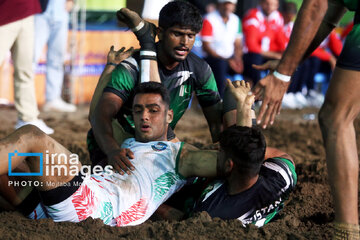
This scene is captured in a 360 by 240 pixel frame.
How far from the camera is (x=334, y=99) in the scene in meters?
3.13

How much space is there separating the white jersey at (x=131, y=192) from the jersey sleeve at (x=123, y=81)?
25.7 inches

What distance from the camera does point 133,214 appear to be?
372 centimetres

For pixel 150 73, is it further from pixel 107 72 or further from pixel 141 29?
pixel 107 72

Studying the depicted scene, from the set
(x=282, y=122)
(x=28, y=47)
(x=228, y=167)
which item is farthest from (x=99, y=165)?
(x=282, y=122)

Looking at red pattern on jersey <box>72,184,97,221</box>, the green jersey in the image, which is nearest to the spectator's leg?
the green jersey

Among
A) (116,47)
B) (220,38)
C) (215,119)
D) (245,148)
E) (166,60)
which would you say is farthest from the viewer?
(116,47)

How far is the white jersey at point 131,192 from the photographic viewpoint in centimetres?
363

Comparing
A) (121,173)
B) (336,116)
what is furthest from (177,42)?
(336,116)

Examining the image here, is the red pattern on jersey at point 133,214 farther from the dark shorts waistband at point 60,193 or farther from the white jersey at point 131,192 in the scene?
the dark shorts waistband at point 60,193

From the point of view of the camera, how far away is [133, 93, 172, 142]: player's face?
4.01m

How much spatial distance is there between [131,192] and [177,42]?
1341 millimetres

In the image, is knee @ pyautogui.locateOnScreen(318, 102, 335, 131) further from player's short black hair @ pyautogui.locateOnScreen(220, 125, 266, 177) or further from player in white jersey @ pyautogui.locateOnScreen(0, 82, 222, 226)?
player in white jersey @ pyautogui.locateOnScreen(0, 82, 222, 226)

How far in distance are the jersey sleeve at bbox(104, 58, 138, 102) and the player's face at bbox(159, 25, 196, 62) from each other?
314 millimetres

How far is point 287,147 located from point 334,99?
168 inches
